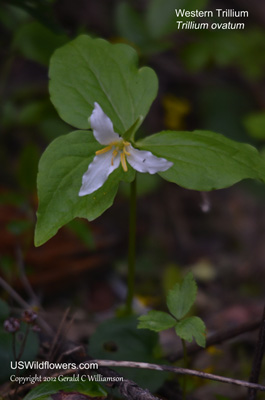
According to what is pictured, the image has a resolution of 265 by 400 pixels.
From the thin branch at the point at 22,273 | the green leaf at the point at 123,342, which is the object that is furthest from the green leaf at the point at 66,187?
the thin branch at the point at 22,273

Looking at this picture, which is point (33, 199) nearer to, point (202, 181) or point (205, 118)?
point (202, 181)

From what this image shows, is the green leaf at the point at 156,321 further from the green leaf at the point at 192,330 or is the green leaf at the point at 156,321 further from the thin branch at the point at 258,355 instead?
the thin branch at the point at 258,355

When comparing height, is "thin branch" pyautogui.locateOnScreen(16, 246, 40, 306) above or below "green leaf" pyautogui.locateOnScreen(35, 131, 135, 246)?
below

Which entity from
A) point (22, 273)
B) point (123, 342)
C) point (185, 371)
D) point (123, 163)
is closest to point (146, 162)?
point (123, 163)

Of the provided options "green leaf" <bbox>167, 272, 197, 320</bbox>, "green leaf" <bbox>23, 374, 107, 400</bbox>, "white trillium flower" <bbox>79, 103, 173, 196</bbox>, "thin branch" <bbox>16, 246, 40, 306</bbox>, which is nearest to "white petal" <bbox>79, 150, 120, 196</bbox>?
"white trillium flower" <bbox>79, 103, 173, 196</bbox>

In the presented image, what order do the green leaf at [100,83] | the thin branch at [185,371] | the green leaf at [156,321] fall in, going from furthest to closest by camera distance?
the green leaf at [100,83] → the green leaf at [156,321] → the thin branch at [185,371]

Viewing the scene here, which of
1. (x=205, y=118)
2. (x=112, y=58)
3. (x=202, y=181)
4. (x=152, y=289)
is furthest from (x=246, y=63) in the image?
(x=202, y=181)

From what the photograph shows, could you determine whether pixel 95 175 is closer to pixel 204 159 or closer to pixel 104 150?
pixel 104 150

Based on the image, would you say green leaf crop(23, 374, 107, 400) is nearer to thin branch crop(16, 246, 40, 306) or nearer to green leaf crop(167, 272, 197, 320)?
green leaf crop(167, 272, 197, 320)
